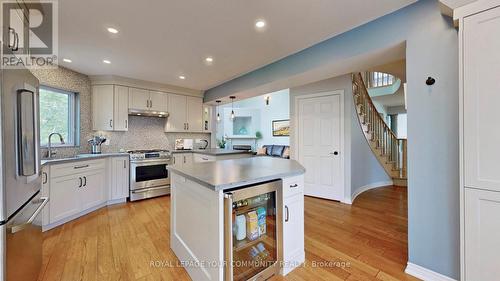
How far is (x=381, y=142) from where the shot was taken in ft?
15.8

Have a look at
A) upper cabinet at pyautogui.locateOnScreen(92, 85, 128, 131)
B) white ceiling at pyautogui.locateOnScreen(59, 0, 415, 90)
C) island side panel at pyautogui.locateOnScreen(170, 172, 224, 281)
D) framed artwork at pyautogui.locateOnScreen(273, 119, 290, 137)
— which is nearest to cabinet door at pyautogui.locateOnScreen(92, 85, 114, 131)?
upper cabinet at pyautogui.locateOnScreen(92, 85, 128, 131)

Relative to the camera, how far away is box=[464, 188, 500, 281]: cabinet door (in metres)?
1.22

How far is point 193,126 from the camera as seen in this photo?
4.86m

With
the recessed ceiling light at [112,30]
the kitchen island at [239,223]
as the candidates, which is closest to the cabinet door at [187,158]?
the kitchen island at [239,223]

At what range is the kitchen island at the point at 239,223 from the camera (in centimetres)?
136

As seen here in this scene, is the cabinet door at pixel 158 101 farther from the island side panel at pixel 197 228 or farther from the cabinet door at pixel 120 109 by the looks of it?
the island side panel at pixel 197 228

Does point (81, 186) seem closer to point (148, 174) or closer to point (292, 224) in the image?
point (148, 174)

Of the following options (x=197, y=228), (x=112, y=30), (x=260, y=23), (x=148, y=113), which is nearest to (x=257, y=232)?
(x=197, y=228)

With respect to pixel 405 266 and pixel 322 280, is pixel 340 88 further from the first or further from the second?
pixel 322 280

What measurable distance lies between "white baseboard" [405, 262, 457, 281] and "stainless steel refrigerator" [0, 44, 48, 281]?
2804mm

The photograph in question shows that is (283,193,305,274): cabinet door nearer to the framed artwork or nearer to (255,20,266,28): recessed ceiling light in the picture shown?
(255,20,266,28): recessed ceiling light

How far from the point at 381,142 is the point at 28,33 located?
6.07 m

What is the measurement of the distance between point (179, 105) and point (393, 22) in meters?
4.06

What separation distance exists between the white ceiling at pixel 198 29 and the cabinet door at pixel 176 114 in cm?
131
